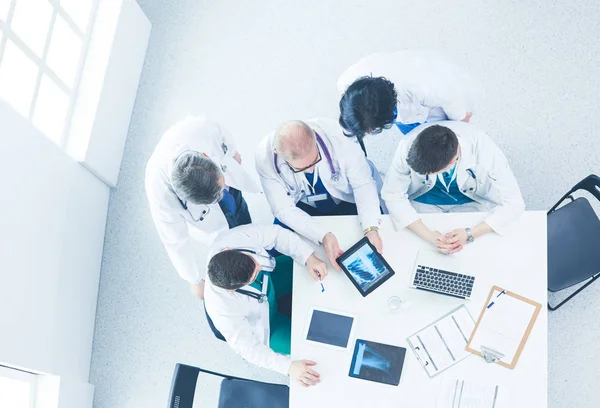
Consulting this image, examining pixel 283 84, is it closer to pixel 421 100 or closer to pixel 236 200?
pixel 236 200

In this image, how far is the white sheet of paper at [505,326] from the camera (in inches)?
88.8

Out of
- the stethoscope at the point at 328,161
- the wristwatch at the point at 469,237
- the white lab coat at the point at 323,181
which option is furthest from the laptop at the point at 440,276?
the stethoscope at the point at 328,161

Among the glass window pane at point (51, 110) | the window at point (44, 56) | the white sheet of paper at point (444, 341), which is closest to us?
the white sheet of paper at point (444, 341)

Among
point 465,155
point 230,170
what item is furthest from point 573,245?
point 230,170

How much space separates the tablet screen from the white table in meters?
0.04

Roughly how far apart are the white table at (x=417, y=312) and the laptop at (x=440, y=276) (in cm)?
3

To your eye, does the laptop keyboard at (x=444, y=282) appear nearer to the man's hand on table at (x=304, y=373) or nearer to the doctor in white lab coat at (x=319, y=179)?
the doctor in white lab coat at (x=319, y=179)

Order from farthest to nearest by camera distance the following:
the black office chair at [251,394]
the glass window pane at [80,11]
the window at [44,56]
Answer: the glass window pane at [80,11]
the window at [44,56]
the black office chair at [251,394]

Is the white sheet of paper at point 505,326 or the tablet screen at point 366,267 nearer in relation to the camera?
the white sheet of paper at point 505,326

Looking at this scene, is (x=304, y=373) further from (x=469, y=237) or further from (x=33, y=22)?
(x=33, y=22)

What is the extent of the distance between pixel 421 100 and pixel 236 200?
3.40 feet

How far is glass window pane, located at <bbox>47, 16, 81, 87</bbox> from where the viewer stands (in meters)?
3.03

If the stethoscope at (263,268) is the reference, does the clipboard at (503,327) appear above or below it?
below

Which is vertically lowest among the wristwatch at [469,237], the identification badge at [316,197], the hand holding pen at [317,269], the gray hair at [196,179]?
the hand holding pen at [317,269]
